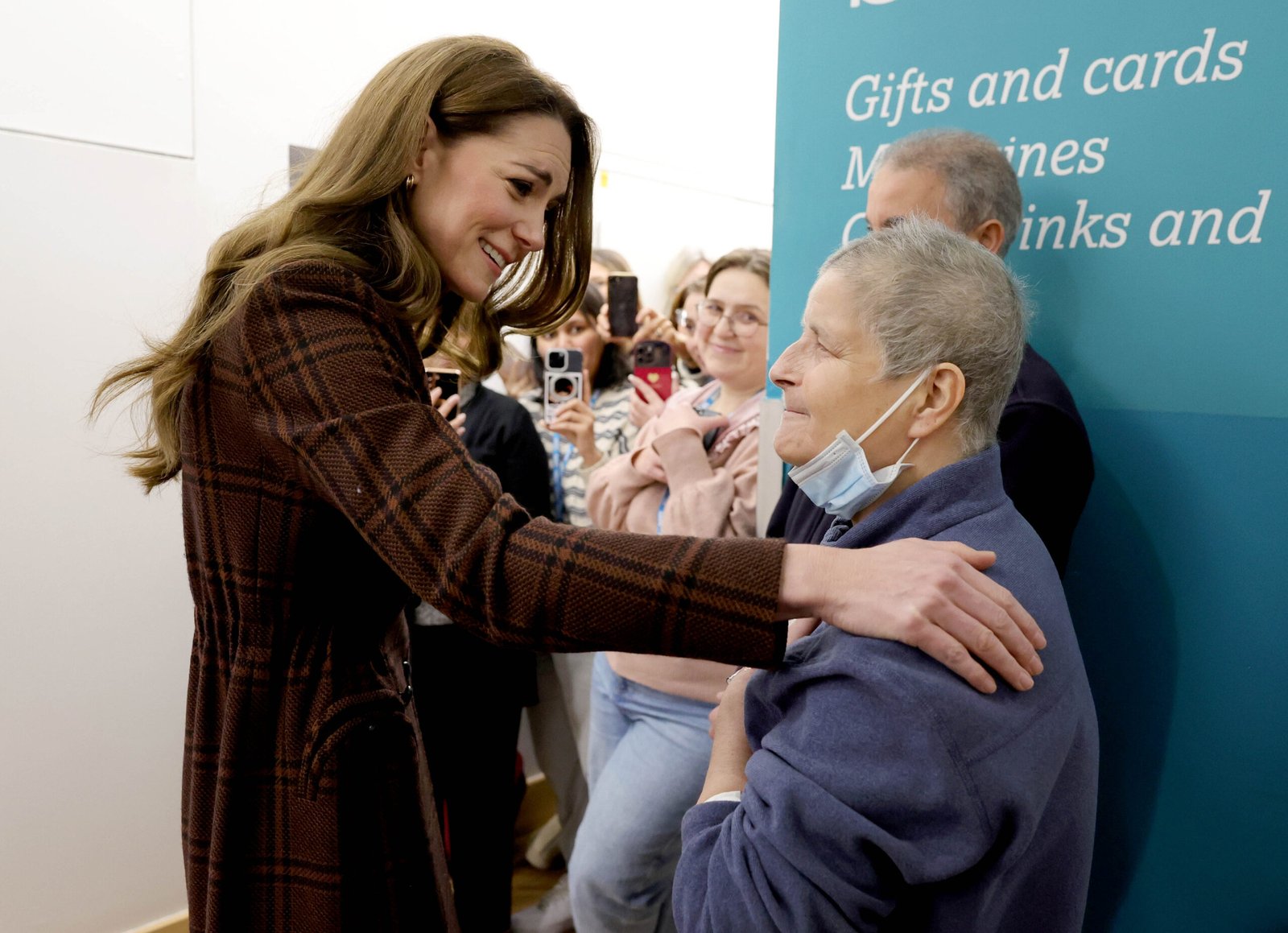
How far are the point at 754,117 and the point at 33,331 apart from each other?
11.2ft

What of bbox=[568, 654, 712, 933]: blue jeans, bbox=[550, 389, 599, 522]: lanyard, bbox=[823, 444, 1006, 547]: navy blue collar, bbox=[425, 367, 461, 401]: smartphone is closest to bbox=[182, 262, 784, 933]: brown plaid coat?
bbox=[823, 444, 1006, 547]: navy blue collar

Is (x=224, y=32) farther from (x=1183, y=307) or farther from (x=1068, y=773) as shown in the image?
(x=1068, y=773)

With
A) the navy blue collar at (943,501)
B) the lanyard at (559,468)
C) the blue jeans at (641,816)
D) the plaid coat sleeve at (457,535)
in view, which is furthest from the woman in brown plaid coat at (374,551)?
the lanyard at (559,468)

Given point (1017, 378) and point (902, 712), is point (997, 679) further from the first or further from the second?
point (1017, 378)

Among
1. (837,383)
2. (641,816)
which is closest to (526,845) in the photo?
(641,816)

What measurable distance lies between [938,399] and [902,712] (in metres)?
0.41

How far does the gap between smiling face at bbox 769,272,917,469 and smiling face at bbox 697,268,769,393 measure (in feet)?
3.95

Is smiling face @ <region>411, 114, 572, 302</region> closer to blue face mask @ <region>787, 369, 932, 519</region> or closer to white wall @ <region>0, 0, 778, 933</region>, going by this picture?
blue face mask @ <region>787, 369, 932, 519</region>

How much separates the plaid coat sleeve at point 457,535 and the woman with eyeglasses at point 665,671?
3.56 feet

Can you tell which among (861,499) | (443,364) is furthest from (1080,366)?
(443,364)

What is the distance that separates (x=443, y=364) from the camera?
8.87 ft

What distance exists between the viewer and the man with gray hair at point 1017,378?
1.64m

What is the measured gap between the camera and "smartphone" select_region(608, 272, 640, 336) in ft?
10.3

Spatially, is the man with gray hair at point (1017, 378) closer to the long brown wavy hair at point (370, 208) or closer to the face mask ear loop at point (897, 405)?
the face mask ear loop at point (897, 405)
